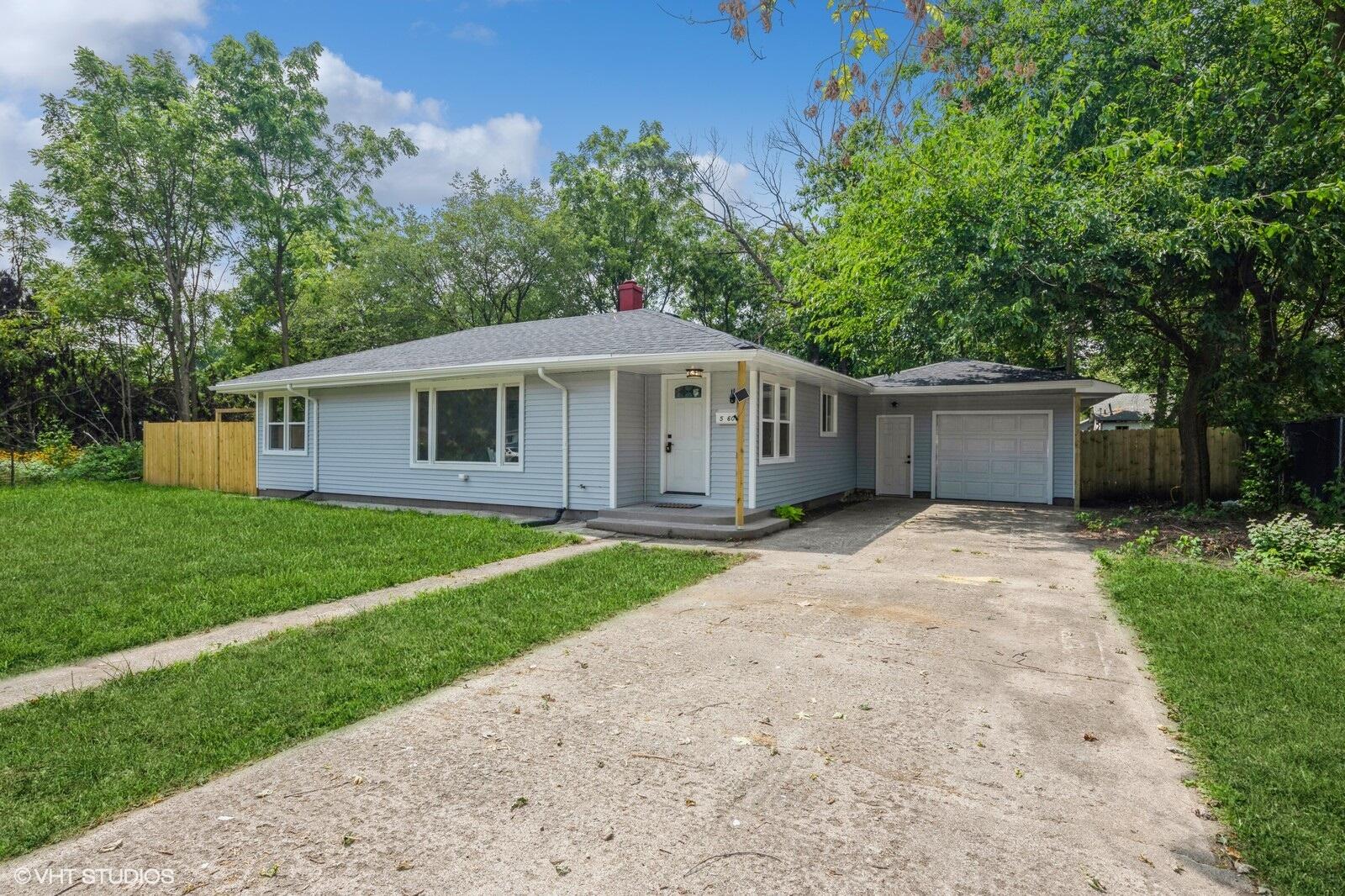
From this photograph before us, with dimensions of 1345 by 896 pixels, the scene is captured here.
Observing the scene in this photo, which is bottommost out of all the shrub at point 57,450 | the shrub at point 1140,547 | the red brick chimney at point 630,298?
the shrub at point 1140,547

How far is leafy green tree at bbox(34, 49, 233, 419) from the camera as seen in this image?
18.8 metres

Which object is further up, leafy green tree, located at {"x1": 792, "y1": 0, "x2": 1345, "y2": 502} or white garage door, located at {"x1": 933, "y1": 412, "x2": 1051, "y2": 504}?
leafy green tree, located at {"x1": 792, "y1": 0, "x2": 1345, "y2": 502}

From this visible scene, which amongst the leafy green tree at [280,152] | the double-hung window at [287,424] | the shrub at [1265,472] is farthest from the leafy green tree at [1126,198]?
the leafy green tree at [280,152]

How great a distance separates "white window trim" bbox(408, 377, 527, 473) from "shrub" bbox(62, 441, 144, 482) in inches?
436

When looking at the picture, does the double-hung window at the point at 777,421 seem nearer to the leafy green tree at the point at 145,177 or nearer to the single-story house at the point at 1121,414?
the single-story house at the point at 1121,414

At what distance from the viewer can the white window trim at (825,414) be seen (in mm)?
13359

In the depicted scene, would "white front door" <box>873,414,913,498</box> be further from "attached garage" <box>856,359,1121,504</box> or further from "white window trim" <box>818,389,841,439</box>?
"white window trim" <box>818,389,841,439</box>

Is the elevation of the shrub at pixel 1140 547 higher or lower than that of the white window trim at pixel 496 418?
lower

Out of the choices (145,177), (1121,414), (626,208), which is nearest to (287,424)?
(145,177)

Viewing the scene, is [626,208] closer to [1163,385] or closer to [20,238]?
[1163,385]

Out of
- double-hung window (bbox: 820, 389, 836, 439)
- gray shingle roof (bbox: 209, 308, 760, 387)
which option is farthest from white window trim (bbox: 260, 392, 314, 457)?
double-hung window (bbox: 820, 389, 836, 439)

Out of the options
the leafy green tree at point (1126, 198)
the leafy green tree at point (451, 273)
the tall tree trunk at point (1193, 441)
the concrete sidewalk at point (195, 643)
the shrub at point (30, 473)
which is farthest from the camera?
the leafy green tree at point (451, 273)

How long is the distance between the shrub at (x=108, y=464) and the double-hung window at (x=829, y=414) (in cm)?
1789

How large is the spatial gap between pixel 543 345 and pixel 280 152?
18.2 meters
